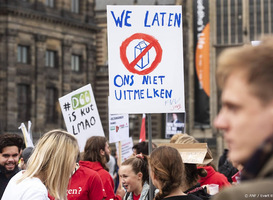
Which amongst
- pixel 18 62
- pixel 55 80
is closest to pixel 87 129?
pixel 18 62

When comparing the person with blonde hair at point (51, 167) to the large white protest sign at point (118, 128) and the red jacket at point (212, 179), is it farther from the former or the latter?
the large white protest sign at point (118, 128)

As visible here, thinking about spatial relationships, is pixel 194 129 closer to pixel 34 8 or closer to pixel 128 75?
pixel 34 8

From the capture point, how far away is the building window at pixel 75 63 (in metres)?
43.1

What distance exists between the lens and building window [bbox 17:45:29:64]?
38312 millimetres

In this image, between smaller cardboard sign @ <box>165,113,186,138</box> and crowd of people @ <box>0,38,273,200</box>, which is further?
smaller cardboard sign @ <box>165,113,186,138</box>

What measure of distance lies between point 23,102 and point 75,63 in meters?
5.77

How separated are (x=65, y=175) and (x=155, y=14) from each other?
2.50 meters

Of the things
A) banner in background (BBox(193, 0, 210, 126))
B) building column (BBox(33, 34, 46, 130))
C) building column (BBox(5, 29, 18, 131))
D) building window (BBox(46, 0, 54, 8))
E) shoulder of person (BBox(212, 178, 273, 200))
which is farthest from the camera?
building window (BBox(46, 0, 54, 8))

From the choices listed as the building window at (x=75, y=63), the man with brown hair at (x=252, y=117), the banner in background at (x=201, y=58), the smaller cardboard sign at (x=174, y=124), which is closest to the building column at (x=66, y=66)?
the building window at (x=75, y=63)

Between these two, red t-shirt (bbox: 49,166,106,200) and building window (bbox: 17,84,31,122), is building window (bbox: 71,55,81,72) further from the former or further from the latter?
red t-shirt (bbox: 49,166,106,200)

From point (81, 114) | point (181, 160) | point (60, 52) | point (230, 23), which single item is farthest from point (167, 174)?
point (230, 23)

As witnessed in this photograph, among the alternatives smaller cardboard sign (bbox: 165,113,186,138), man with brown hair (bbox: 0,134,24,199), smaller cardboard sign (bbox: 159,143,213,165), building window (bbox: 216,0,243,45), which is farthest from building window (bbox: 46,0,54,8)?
smaller cardboard sign (bbox: 159,143,213,165)

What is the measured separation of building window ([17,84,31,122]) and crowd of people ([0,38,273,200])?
28900 millimetres

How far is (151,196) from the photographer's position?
5.51 m
